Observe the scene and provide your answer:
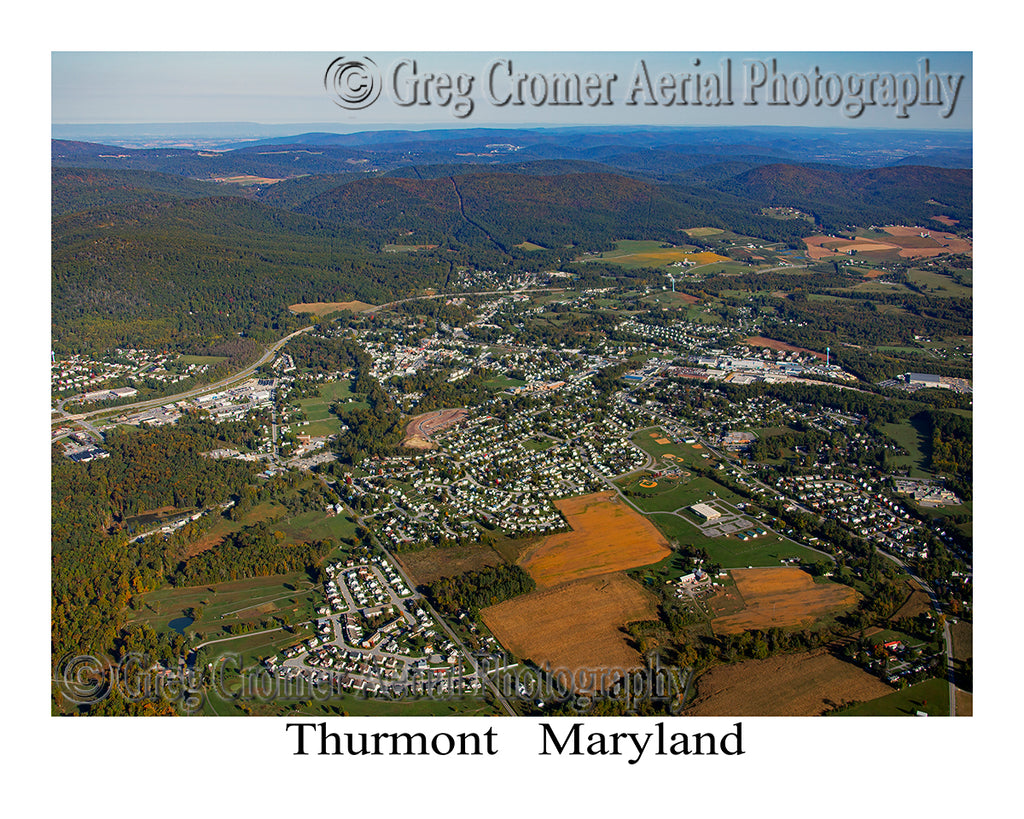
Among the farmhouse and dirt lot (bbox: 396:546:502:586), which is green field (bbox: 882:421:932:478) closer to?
the farmhouse

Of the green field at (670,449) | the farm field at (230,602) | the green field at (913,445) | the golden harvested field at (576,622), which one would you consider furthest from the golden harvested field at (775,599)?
the farm field at (230,602)

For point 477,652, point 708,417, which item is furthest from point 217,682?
point 708,417

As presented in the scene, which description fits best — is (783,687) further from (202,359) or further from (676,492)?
(202,359)

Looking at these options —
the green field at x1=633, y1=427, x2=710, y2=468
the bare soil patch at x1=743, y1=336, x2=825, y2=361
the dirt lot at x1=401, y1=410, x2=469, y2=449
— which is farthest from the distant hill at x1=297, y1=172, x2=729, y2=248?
the green field at x1=633, y1=427, x2=710, y2=468

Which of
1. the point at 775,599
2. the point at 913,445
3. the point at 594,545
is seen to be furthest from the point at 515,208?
the point at 775,599

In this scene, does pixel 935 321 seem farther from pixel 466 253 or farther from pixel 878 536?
pixel 466 253

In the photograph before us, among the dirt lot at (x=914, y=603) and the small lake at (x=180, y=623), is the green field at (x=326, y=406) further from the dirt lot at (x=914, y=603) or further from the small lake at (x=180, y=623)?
the dirt lot at (x=914, y=603)
